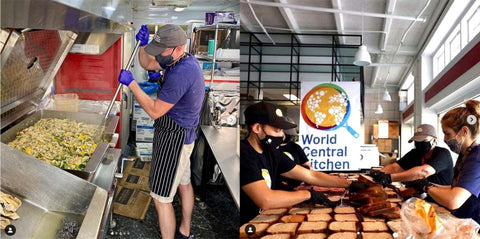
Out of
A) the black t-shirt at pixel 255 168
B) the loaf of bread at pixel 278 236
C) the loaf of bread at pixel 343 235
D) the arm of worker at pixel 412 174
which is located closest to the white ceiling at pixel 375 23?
the arm of worker at pixel 412 174

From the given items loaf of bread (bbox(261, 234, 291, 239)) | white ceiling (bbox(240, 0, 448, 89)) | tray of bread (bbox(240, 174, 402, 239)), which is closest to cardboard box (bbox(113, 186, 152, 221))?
tray of bread (bbox(240, 174, 402, 239))

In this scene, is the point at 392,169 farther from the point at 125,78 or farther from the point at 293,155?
the point at 125,78

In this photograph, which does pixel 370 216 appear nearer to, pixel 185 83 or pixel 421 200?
pixel 421 200

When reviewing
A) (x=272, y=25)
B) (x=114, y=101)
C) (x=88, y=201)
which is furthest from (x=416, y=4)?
(x=88, y=201)

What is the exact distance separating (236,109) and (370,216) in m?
0.74

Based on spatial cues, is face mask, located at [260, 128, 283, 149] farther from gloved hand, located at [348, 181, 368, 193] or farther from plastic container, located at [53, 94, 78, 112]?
plastic container, located at [53, 94, 78, 112]

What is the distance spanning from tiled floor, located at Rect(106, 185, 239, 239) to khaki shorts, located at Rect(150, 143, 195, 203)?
55 millimetres

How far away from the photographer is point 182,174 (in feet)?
5.95

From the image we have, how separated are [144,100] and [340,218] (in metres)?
0.91

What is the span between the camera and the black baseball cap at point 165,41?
5.38ft

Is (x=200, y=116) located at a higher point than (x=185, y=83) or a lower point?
lower

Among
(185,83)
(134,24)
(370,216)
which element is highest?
(134,24)

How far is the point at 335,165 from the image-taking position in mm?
1678

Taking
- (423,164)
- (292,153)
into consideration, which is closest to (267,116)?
(292,153)
